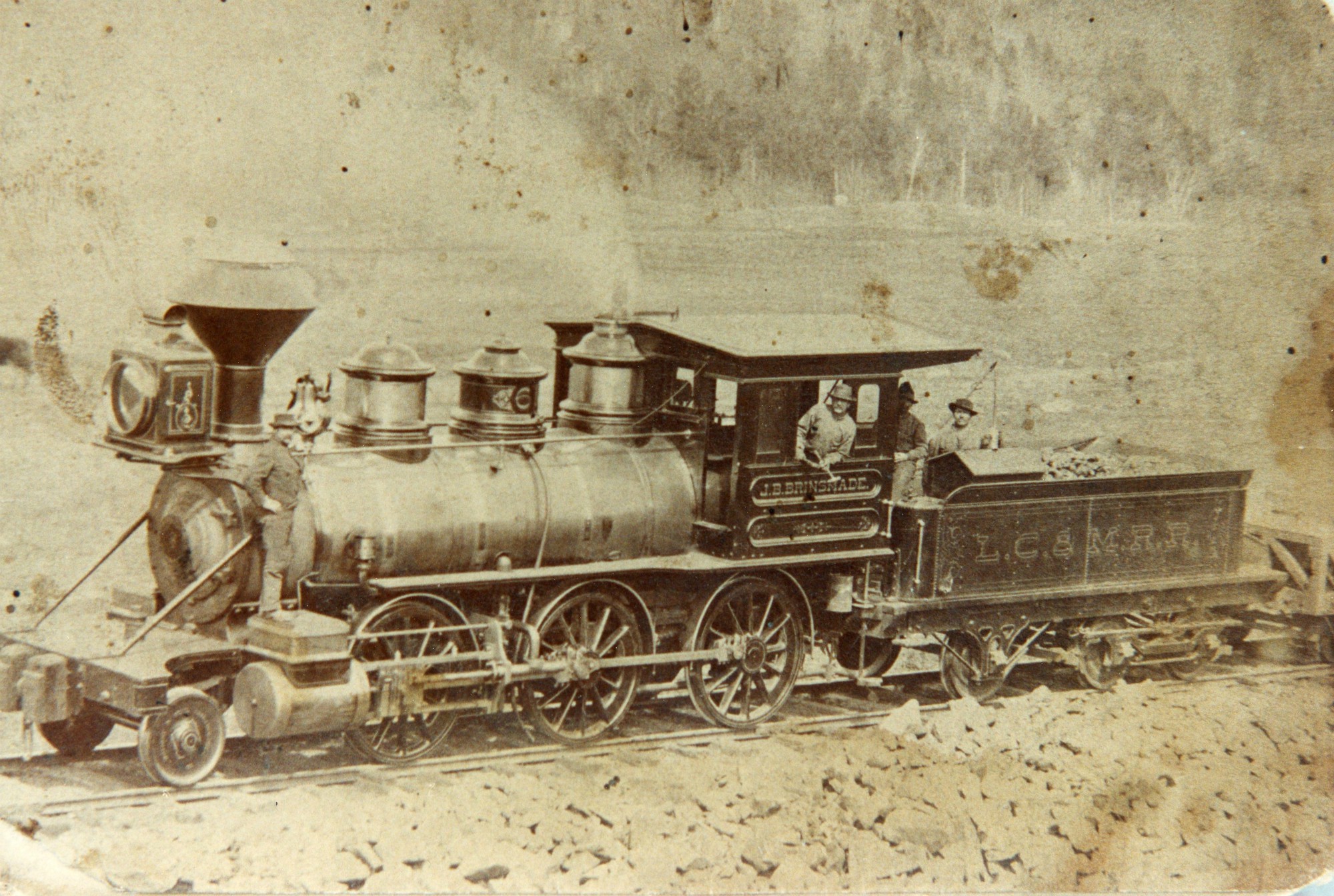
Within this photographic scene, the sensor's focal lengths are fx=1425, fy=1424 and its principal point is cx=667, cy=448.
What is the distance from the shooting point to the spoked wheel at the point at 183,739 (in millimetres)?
6082

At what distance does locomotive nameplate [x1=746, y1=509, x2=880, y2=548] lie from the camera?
7.53 meters

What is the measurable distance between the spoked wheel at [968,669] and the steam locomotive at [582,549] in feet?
0.08

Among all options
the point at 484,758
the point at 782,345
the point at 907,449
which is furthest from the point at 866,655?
the point at 484,758

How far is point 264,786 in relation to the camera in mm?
6262

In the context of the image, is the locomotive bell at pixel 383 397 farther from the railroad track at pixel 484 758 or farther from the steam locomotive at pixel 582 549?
the railroad track at pixel 484 758

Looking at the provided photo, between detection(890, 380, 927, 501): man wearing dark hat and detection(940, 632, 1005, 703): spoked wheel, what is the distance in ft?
2.95

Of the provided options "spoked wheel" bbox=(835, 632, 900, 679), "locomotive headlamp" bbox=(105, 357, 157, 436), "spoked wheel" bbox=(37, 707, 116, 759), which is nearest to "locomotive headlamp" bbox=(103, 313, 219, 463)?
"locomotive headlamp" bbox=(105, 357, 157, 436)

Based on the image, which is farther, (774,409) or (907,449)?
(907,449)

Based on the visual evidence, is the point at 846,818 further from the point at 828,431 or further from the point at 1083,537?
the point at 1083,537

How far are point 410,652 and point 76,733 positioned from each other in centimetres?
156

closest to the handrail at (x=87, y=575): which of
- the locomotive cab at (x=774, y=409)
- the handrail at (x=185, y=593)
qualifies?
the handrail at (x=185, y=593)

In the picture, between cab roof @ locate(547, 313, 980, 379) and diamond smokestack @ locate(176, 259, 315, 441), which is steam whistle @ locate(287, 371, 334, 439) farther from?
cab roof @ locate(547, 313, 980, 379)

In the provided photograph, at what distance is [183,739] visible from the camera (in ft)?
20.3

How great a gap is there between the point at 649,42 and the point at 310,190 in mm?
2064
